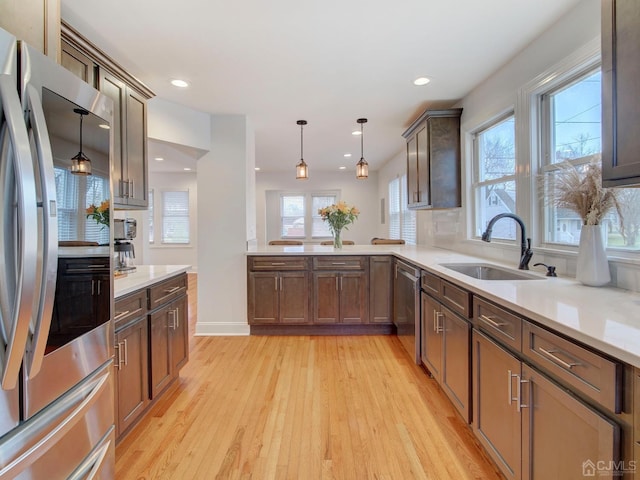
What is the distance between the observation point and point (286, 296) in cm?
375

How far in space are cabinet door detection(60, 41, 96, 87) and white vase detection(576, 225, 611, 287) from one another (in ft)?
9.59

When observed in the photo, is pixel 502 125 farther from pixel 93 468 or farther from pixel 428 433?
pixel 93 468

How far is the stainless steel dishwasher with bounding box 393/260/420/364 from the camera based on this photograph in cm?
283

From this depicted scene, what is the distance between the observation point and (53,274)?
34.6 inches

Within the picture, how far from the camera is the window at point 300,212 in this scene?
8.22 m

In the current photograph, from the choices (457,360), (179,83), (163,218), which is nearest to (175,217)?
(163,218)

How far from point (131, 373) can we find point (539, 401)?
2037mm

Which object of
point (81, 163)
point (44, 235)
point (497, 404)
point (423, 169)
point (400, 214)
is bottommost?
point (497, 404)

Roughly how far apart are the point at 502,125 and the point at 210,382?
332 cm

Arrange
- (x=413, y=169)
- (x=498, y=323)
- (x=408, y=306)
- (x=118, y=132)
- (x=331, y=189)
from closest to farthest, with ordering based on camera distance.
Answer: (x=498, y=323), (x=118, y=132), (x=408, y=306), (x=413, y=169), (x=331, y=189)

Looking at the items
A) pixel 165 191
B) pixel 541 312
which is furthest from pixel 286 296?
pixel 165 191

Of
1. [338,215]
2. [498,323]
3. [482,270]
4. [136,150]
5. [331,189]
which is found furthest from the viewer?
[331,189]

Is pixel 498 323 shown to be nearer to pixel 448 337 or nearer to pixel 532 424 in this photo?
pixel 532 424

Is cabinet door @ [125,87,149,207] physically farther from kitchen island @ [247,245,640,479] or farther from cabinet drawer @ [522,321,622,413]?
cabinet drawer @ [522,321,622,413]
